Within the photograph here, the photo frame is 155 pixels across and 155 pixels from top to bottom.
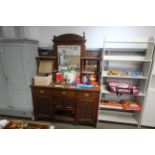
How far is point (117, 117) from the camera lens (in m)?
2.26

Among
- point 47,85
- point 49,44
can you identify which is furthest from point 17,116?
point 49,44

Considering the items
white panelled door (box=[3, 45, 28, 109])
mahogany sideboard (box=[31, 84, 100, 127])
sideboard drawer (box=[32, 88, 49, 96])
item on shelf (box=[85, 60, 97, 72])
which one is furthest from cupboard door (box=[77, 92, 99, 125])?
white panelled door (box=[3, 45, 28, 109])

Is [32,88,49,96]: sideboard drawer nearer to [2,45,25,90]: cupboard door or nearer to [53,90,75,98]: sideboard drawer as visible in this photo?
[53,90,75,98]: sideboard drawer

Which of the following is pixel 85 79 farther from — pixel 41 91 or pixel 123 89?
pixel 41 91

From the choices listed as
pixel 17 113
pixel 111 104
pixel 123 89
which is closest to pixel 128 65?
pixel 123 89

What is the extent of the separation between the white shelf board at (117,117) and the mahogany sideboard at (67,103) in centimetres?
36

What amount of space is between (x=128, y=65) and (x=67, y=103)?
1.43m

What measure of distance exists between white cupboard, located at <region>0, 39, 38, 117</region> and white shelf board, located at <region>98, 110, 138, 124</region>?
5.22 feet

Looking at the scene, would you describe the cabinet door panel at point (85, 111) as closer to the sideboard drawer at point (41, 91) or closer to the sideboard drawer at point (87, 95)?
the sideboard drawer at point (87, 95)

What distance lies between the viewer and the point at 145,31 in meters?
1.95

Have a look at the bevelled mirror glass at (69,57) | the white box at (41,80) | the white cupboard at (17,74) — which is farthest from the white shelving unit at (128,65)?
the white cupboard at (17,74)

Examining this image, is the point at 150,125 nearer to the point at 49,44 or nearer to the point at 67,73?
the point at 67,73

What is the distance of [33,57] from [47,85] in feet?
2.01

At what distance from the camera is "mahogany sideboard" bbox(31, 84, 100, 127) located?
6.13ft
